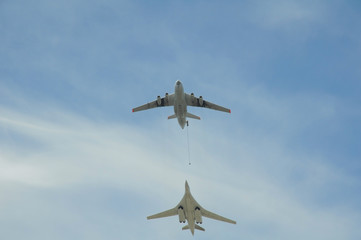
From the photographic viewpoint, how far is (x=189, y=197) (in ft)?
281

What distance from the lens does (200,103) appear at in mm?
82125

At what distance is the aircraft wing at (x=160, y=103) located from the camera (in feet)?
268

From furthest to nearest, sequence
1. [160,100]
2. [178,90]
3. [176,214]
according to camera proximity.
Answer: [176,214] → [160,100] → [178,90]

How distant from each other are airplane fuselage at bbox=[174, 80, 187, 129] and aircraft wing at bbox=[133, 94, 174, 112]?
8.60 feet

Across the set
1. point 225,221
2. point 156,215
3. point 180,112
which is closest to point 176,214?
point 156,215

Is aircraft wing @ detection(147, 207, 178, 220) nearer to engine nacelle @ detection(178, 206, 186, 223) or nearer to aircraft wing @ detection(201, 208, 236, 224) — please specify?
engine nacelle @ detection(178, 206, 186, 223)

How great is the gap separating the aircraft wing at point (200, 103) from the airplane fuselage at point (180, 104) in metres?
2.50

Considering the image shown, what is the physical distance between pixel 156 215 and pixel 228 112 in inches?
947

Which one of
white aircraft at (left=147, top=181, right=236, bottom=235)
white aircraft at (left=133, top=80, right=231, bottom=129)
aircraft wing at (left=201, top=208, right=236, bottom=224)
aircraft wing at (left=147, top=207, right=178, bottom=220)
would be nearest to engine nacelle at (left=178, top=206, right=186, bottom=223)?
white aircraft at (left=147, top=181, right=236, bottom=235)

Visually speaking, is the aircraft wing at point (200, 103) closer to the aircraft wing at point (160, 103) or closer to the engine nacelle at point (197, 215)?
the aircraft wing at point (160, 103)

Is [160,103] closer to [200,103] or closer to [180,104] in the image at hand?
[180,104]

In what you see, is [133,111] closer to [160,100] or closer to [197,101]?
[160,100]

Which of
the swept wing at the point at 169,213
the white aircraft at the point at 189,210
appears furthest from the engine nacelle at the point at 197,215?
the swept wing at the point at 169,213

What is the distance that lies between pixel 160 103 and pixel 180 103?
555 cm
